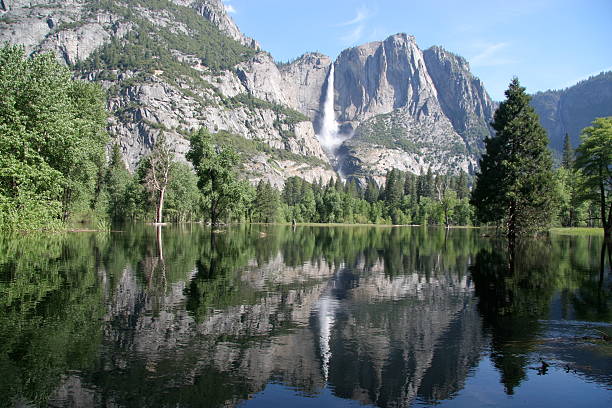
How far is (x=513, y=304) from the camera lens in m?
17.1

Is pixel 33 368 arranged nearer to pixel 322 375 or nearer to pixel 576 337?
pixel 322 375

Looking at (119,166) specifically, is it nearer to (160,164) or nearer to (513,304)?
(160,164)

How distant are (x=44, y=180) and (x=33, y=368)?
23.3 m

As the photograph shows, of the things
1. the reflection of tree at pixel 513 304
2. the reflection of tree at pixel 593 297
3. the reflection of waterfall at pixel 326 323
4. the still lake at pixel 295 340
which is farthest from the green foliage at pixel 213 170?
the reflection of waterfall at pixel 326 323

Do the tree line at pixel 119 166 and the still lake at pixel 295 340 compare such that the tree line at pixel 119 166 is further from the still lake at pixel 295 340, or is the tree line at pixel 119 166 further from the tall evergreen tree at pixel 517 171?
the still lake at pixel 295 340

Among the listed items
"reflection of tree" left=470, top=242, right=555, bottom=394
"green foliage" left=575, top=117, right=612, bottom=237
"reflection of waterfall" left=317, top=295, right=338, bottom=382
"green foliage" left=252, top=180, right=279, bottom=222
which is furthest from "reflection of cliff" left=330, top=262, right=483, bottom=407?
"green foliage" left=252, top=180, right=279, bottom=222

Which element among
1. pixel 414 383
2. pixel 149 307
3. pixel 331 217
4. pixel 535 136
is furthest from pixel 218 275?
pixel 331 217

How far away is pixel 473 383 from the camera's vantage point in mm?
9617

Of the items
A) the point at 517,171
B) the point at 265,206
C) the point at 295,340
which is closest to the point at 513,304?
the point at 295,340

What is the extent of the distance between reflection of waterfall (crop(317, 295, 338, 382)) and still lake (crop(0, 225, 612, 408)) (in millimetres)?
68

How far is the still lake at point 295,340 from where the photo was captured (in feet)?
29.1

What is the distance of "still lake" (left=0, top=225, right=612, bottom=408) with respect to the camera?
349 inches

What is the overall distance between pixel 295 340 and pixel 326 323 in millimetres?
2236

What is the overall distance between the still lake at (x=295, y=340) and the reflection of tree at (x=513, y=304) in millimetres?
69
